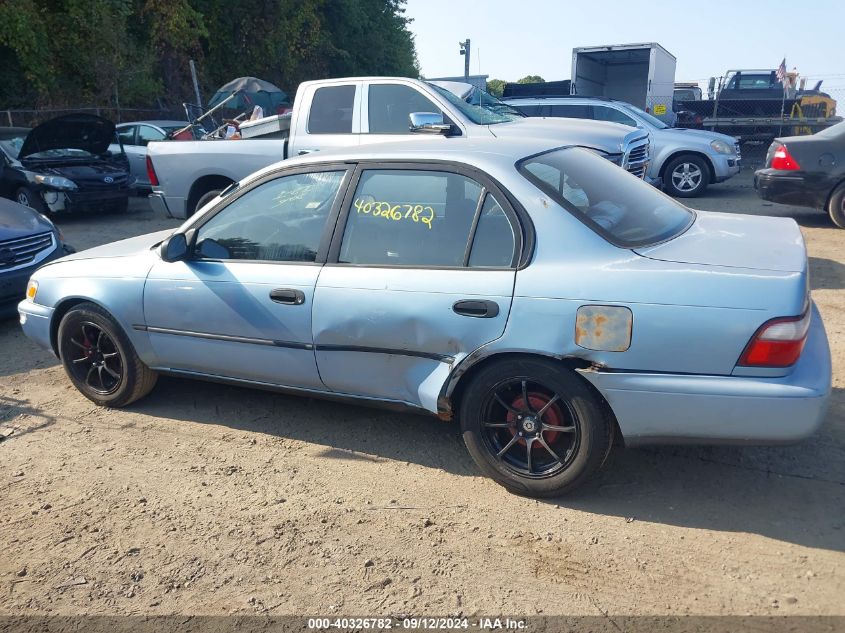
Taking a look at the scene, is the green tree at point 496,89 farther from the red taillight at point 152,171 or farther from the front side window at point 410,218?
the front side window at point 410,218

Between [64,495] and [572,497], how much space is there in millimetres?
2529

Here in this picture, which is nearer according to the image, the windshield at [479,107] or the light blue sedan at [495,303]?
the light blue sedan at [495,303]

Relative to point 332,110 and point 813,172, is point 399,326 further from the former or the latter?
point 813,172

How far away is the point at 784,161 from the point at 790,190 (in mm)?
390

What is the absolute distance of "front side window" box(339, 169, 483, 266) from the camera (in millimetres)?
3602

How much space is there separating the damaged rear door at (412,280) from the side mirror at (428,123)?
11.2 feet

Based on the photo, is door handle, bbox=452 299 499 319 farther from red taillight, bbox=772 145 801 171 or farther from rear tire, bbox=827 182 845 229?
rear tire, bbox=827 182 845 229

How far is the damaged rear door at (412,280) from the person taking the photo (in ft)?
11.3

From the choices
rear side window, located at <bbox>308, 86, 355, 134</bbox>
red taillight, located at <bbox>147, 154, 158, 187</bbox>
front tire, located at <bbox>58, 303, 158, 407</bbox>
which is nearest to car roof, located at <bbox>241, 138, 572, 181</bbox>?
front tire, located at <bbox>58, 303, 158, 407</bbox>

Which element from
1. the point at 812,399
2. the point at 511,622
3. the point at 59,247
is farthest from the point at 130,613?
the point at 59,247

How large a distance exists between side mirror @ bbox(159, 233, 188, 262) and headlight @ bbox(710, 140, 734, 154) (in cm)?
1042

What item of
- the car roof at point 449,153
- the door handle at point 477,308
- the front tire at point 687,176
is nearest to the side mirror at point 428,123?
the car roof at point 449,153

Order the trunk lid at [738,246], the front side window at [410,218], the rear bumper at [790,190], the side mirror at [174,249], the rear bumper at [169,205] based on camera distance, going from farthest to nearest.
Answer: the rear bumper at [790,190] < the rear bumper at [169,205] < the side mirror at [174,249] < the front side window at [410,218] < the trunk lid at [738,246]

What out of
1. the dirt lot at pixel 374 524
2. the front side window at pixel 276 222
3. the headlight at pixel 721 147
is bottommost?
the dirt lot at pixel 374 524
